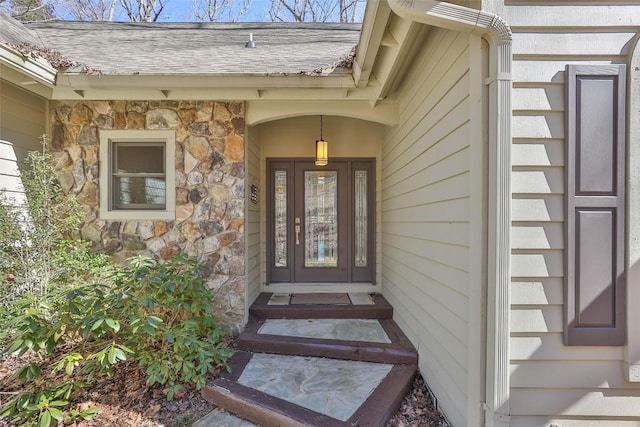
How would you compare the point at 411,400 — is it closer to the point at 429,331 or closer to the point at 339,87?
the point at 429,331

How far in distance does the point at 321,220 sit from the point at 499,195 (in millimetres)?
2988

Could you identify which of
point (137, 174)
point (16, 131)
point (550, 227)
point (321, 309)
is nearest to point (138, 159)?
point (137, 174)

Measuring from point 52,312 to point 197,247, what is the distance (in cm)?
123

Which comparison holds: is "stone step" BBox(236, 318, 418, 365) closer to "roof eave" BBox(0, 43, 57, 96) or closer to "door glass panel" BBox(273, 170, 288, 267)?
"door glass panel" BBox(273, 170, 288, 267)

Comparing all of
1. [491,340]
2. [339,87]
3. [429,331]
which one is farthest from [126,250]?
[491,340]

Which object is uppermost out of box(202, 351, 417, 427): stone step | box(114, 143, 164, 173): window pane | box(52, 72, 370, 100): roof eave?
box(52, 72, 370, 100): roof eave

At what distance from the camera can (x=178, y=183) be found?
3299 millimetres

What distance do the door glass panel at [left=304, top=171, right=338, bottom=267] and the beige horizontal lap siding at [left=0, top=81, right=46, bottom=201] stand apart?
3.00m

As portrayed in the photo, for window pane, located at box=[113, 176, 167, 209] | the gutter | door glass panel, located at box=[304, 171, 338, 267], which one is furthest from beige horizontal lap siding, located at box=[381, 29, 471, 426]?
the gutter

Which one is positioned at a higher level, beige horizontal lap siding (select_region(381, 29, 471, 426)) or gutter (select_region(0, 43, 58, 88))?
gutter (select_region(0, 43, 58, 88))

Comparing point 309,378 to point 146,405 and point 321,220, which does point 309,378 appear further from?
point 321,220

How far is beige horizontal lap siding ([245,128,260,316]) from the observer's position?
138 inches

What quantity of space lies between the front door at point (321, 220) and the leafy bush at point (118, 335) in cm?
166

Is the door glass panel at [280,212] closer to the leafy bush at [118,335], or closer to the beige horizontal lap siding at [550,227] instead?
the leafy bush at [118,335]
